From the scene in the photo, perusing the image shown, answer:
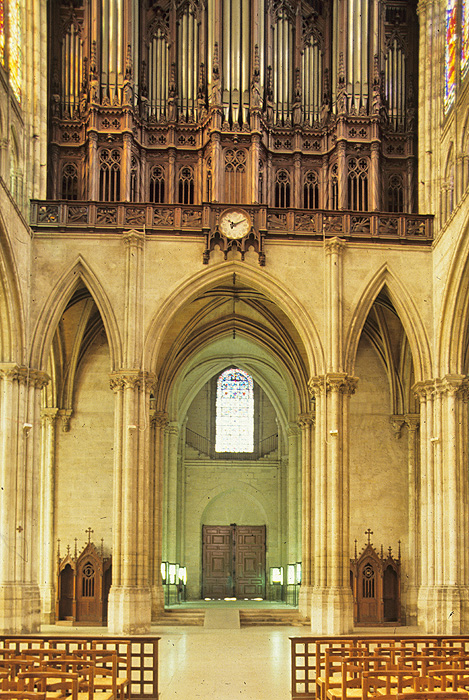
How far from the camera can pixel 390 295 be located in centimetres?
2678

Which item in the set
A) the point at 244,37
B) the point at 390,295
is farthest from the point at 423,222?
the point at 244,37

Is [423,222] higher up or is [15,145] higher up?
[15,145]

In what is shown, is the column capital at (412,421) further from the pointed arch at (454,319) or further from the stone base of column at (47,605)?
the stone base of column at (47,605)

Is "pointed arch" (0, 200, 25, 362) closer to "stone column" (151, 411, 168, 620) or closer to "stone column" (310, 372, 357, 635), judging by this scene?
"stone column" (310, 372, 357, 635)

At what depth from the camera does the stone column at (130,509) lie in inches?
970

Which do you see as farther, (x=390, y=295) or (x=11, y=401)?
(x=390, y=295)

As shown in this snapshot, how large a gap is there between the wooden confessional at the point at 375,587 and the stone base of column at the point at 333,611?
4112 millimetres

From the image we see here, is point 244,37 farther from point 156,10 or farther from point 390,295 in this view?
point 390,295

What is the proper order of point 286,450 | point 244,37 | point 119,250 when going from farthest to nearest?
point 286,450, point 244,37, point 119,250

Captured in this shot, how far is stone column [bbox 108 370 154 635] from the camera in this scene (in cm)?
2464

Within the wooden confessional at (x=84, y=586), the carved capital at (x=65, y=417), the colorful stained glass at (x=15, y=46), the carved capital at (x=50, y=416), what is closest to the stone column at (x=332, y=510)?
the wooden confessional at (x=84, y=586)

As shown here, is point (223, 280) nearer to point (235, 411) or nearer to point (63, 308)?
point (63, 308)

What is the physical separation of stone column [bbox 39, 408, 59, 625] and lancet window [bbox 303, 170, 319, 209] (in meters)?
10.7

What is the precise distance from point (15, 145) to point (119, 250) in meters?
3.99
